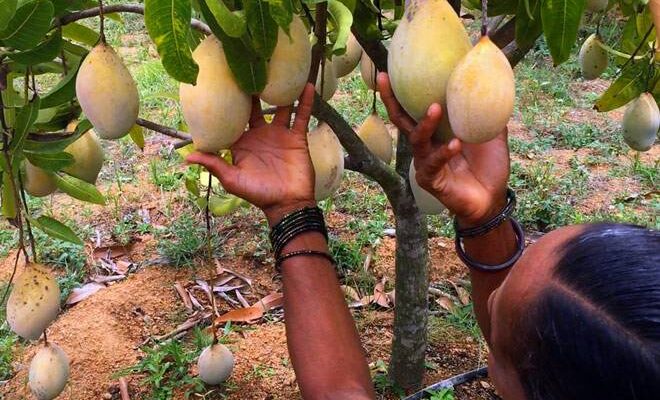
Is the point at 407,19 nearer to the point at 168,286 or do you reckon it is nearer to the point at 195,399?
the point at 195,399

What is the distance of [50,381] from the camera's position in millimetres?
1405

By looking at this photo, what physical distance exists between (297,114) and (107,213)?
2.22m

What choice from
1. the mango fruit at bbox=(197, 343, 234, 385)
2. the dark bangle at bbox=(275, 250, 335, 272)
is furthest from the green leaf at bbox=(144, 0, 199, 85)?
the mango fruit at bbox=(197, 343, 234, 385)

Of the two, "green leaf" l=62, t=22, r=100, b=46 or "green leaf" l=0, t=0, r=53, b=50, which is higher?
"green leaf" l=0, t=0, r=53, b=50

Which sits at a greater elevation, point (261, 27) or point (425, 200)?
point (261, 27)

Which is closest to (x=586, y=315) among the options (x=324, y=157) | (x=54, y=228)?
(x=324, y=157)

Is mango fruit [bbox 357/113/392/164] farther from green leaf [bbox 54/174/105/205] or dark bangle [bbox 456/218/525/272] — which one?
green leaf [bbox 54/174/105/205]

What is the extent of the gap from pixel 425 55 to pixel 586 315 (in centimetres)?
34

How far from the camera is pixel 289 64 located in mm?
899

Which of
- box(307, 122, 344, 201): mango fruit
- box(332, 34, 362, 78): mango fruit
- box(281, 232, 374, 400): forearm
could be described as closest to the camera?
box(281, 232, 374, 400): forearm

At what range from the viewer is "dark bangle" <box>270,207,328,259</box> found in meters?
1.08

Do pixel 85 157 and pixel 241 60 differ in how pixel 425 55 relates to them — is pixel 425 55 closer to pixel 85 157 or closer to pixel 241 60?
pixel 241 60

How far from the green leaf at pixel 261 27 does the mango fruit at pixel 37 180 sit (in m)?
0.69

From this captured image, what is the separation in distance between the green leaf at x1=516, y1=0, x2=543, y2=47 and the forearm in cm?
43
